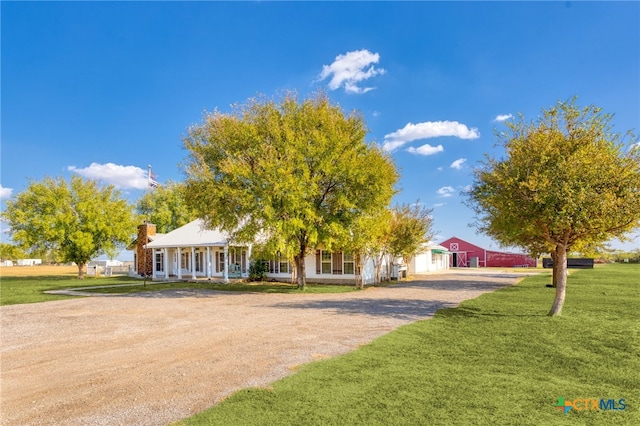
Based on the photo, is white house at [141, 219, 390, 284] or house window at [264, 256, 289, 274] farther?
house window at [264, 256, 289, 274]

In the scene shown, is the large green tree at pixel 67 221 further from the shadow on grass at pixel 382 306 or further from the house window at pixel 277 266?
the shadow on grass at pixel 382 306

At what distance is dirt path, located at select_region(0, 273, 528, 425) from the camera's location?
17.3 ft

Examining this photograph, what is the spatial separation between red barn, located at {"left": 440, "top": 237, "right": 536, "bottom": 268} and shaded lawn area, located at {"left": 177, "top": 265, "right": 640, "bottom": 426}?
45439mm

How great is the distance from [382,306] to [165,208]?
4592 cm

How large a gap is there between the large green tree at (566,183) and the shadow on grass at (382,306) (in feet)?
12.7

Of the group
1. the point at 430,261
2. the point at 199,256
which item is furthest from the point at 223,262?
the point at 430,261

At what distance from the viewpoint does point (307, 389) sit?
549cm

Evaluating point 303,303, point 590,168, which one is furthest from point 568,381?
point 303,303

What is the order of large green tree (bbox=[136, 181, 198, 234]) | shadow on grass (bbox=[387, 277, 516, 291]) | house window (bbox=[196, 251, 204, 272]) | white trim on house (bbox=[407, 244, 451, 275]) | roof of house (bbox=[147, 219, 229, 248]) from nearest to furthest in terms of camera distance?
shadow on grass (bbox=[387, 277, 516, 291]), roof of house (bbox=[147, 219, 229, 248]), house window (bbox=[196, 251, 204, 272]), white trim on house (bbox=[407, 244, 451, 275]), large green tree (bbox=[136, 181, 198, 234])

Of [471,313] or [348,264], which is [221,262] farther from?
[471,313]

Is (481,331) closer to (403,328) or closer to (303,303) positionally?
(403,328)

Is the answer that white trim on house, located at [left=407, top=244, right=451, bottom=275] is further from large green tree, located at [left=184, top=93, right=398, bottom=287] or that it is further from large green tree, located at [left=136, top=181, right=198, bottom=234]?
large green tree, located at [left=136, top=181, right=198, bottom=234]

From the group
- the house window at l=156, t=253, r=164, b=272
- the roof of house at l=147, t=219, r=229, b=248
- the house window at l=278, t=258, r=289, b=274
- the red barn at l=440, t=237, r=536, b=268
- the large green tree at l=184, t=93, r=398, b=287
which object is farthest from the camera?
the red barn at l=440, t=237, r=536, b=268

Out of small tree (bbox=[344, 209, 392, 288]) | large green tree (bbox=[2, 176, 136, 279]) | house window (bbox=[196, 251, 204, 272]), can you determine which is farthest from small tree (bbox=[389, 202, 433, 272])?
large green tree (bbox=[2, 176, 136, 279])
